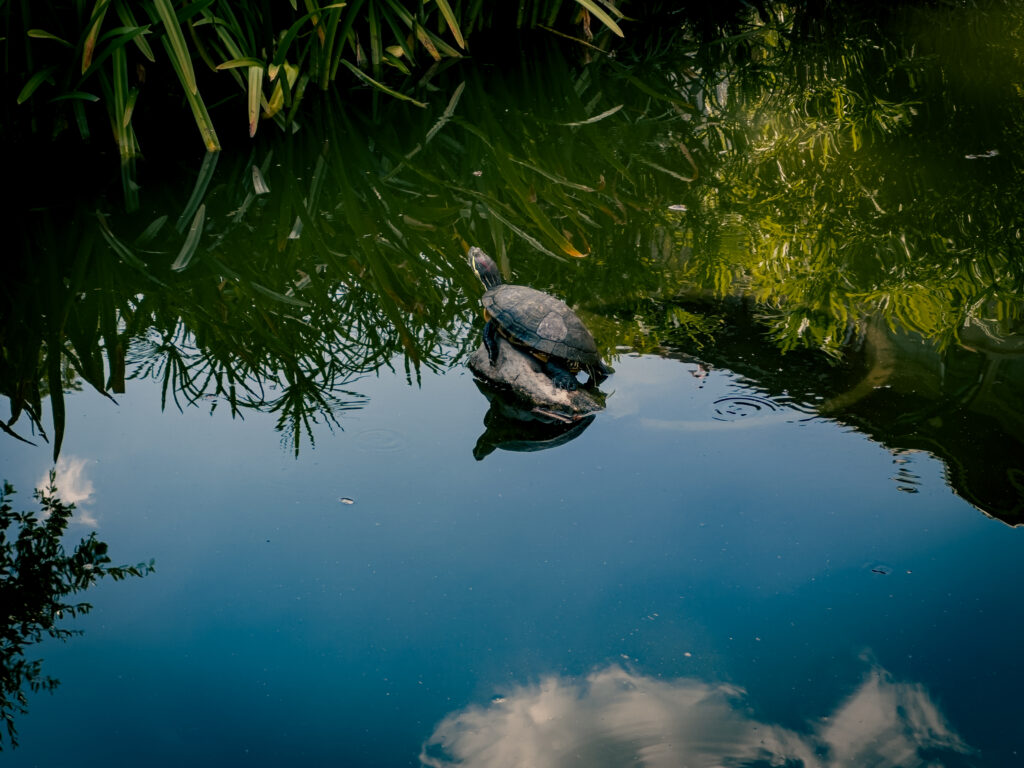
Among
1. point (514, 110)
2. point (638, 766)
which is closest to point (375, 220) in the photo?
point (514, 110)

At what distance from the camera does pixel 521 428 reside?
3.03m

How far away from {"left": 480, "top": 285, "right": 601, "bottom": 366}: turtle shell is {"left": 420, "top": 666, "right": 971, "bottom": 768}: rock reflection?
1.26 metres

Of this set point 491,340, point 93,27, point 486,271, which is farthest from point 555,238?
point 93,27

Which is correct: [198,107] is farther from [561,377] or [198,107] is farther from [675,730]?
[675,730]

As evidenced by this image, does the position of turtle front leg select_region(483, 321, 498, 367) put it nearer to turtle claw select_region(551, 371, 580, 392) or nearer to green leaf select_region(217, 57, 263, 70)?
turtle claw select_region(551, 371, 580, 392)

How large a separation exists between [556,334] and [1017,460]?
1.47 meters

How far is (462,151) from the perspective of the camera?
5.30 metres

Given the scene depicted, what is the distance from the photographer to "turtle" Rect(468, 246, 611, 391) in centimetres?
309

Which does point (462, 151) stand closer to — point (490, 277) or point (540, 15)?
point (490, 277)

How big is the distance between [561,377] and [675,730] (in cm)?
137

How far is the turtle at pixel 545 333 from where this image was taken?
3.09 metres

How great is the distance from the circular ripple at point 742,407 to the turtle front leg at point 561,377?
1.57 feet

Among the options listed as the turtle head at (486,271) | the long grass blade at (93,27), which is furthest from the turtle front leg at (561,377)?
the long grass blade at (93,27)

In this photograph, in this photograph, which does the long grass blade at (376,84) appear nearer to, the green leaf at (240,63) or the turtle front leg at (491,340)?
the green leaf at (240,63)
